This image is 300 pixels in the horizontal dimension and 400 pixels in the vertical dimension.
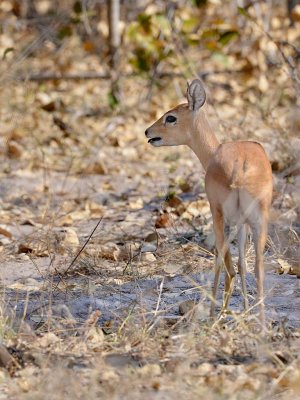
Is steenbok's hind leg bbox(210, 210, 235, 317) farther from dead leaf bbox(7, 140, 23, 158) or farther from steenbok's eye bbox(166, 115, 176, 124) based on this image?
dead leaf bbox(7, 140, 23, 158)

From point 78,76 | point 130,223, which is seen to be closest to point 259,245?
point 130,223

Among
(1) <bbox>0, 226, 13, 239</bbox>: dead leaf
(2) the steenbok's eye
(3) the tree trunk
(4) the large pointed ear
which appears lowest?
(1) <bbox>0, 226, 13, 239</bbox>: dead leaf

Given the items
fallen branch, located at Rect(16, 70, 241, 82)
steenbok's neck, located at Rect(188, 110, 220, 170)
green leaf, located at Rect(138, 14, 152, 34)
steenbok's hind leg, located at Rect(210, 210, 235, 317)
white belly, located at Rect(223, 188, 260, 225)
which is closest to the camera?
white belly, located at Rect(223, 188, 260, 225)

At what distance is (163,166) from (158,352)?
4.45 m

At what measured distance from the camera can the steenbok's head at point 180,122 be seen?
5090 millimetres

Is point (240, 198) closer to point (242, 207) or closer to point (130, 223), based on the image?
point (242, 207)

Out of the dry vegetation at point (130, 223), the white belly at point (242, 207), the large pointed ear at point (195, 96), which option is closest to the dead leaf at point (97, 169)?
the dry vegetation at point (130, 223)

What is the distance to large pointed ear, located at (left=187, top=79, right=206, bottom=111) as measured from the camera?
5055 mm

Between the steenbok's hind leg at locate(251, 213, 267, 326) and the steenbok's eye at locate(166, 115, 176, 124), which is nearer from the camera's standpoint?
the steenbok's hind leg at locate(251, 213, 267, 326)

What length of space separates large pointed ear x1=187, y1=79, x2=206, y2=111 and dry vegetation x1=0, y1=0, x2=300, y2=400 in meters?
0.83

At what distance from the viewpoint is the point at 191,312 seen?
4.23 m

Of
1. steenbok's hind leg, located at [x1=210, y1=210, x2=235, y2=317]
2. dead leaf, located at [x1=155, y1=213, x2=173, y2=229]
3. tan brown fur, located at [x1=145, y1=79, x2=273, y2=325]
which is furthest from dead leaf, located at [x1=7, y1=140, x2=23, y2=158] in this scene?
steenbok's hind leg, located at [x1=210, y1=210, x2=235, y2=317]

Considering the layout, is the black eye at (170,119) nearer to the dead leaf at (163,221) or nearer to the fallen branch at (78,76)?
the dead leaf at (163,221)

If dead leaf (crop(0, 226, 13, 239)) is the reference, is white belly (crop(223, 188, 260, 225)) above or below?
above
